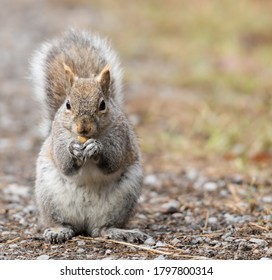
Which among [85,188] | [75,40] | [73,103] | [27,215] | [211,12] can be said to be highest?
[211,12]

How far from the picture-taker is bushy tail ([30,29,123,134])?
385cm

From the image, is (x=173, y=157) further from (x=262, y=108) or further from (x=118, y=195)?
(x=118, y=195)

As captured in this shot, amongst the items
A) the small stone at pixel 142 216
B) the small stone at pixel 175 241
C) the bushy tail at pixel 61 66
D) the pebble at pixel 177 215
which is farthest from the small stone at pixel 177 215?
the bushy tail at pixel 61 66

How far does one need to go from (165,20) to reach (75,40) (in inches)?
263

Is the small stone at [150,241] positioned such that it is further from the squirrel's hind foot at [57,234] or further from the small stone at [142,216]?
the small stone at [142,216]

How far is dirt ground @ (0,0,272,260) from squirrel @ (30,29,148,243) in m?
0.13

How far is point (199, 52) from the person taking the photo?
8.87 metres

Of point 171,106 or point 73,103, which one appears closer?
point 73,103

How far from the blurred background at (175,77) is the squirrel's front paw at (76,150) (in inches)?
68.2

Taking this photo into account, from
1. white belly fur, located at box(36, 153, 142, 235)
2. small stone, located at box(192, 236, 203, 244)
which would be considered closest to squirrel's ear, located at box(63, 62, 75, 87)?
white belly fur, located at box(36, 153, 142, 235)

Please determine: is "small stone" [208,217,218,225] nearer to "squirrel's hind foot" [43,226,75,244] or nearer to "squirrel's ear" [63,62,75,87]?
"squirrel's hind foot" [43,226,75,244]

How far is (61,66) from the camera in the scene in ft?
12.8

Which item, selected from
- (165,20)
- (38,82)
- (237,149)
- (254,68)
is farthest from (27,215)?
(165,20)

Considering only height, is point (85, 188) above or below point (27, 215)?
above
